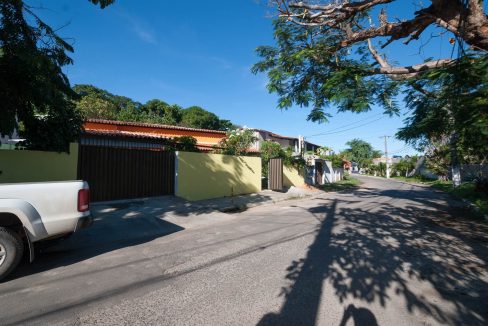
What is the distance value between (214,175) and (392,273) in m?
9.74

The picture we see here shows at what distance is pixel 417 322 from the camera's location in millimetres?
2877

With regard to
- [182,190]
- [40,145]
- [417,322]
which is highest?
[40,145]

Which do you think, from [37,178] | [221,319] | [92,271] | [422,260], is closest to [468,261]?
[422,260]

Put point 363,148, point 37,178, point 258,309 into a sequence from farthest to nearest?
point 363,148 → point 37,178 → point 258,309

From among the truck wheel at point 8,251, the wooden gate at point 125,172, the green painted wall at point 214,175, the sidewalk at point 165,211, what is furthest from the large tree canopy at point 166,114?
the truck wheel at point 8,251

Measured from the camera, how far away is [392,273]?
416 cm

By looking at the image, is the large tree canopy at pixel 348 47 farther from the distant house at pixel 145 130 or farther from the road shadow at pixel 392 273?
the distant house at pixel 145 130

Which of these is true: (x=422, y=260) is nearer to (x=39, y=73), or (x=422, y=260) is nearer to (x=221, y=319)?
(x=221, y=319)


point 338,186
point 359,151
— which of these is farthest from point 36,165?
point 359,151

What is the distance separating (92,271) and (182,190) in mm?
7557

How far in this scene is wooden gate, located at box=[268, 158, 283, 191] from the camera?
Result: 17484mm

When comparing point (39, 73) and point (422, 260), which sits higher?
point (39, 73)

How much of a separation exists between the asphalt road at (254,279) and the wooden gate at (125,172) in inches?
118

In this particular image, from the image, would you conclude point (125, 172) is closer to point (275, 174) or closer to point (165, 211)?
point (165, 211)
